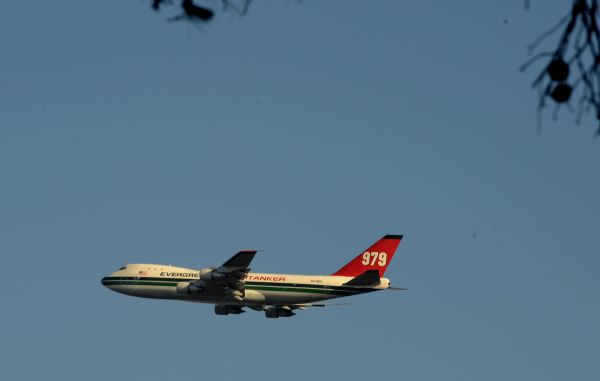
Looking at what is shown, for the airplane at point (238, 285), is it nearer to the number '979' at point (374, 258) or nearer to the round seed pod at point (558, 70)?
the number '979' at point (374, 258)

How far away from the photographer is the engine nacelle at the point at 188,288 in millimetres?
106250

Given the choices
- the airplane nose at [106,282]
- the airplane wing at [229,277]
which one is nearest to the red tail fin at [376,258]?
the airplane wing at [229,277]

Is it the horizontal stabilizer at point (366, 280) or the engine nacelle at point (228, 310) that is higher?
the horizontal stabilizer at point (366, 280)

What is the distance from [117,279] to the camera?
114m

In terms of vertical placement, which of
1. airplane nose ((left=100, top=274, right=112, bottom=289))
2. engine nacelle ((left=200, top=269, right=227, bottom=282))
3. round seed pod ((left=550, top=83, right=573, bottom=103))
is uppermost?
airplane nose ((left=100, top=274, right=112, bottom=289))

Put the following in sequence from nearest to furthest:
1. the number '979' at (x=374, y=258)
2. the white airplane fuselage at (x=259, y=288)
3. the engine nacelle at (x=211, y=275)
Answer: the engine nacelle at (x=211, y=275)
the white airplane fuselage at (x=259, y=288)
the number '979' at (x=374, y=258)

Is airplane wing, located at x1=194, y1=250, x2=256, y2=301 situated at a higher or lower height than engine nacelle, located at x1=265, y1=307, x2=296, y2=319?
higher

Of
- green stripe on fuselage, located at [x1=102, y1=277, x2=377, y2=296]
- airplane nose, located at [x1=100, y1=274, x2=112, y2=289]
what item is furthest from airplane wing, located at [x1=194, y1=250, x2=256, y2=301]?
airplane nose, located at [x1=100, y1=274, x2=112, y2=289]

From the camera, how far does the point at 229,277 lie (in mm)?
104938

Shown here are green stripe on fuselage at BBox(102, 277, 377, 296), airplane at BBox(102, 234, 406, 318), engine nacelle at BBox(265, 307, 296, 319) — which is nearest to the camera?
airplane at BBox(102, 234, 406, 318)

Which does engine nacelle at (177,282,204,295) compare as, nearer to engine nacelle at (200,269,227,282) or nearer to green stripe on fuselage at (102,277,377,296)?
engine nacelle at (200,269,227,282)

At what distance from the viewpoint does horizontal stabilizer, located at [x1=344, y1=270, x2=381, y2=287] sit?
10618 centimetres

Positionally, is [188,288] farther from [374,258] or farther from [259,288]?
[374,258]

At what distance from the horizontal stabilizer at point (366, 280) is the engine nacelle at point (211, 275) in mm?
13527
